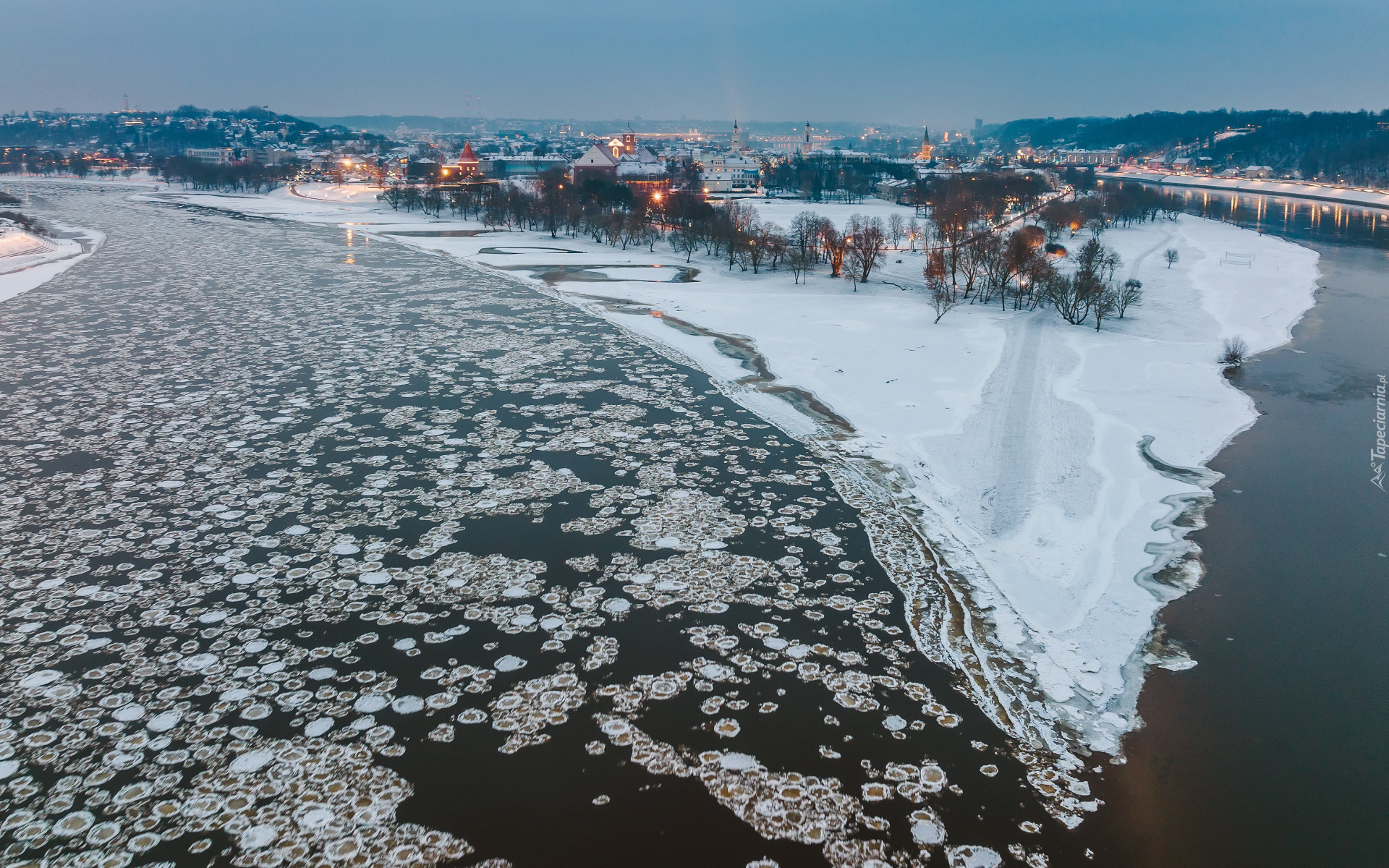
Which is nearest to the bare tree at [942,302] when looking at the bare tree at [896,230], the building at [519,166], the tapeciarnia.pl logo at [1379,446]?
the tapeciarnia.pl logo at [1379,446]

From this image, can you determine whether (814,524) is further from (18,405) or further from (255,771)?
(18,405)

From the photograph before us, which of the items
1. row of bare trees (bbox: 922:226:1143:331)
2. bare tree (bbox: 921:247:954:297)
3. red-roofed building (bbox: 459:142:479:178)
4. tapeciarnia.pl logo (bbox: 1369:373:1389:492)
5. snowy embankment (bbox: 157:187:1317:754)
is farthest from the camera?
red-roofed building (bbox: 459:142:479:178)

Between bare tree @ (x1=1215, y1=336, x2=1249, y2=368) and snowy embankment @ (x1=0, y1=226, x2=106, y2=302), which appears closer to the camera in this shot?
bare tree @ (x1=1215, y1=336, x2=1249, y2=368)

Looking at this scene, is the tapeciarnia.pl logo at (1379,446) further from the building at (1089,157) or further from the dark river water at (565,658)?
the building at (1089,157)

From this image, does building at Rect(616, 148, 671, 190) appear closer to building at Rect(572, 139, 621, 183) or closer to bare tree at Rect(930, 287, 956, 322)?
building at Rect(572, 139, 621, 183)

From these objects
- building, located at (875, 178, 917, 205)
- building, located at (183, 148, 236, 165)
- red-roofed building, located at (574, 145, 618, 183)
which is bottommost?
building, located at (875, 178, 917, 205)

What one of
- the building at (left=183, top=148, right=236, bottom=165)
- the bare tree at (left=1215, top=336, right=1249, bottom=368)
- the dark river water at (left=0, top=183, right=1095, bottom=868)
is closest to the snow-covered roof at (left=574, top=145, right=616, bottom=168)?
the building at (left=183, top=148, right=236, bottom=165)
